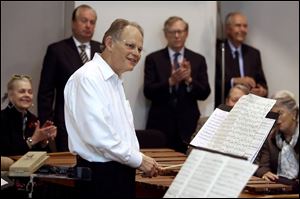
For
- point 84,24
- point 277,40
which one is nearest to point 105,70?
point 84,24

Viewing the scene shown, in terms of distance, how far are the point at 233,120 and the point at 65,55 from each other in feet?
7.77

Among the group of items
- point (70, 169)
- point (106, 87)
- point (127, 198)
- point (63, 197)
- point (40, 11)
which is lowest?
point (63, 197)

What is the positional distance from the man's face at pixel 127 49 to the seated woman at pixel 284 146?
195cm

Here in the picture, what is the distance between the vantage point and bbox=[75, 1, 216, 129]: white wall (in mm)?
5867

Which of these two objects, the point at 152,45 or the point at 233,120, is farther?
the point at 152,45

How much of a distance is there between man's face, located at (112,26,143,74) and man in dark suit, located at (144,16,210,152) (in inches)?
97.4

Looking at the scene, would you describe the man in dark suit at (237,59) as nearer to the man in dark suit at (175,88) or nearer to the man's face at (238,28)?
the man's face at (238,28)

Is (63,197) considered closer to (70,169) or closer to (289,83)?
(70,169)

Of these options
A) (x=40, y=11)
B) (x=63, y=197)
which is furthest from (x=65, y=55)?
(x=63, y=197)

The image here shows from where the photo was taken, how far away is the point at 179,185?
2590 mm

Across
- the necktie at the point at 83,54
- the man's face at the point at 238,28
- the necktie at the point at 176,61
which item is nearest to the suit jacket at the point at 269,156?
the necktie at the point at 176,61

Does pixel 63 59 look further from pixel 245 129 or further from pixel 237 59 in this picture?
pixel 245 129

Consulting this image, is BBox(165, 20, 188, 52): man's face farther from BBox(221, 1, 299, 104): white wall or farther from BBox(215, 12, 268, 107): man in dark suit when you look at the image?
BBox(221, 1, 299, 104): white wall

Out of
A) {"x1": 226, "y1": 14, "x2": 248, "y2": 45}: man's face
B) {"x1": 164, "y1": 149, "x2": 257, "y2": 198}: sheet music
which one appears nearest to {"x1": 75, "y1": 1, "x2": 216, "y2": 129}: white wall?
{"x1": 226, "y1": 14, "x2": 248, "y2": 45}: man's face
